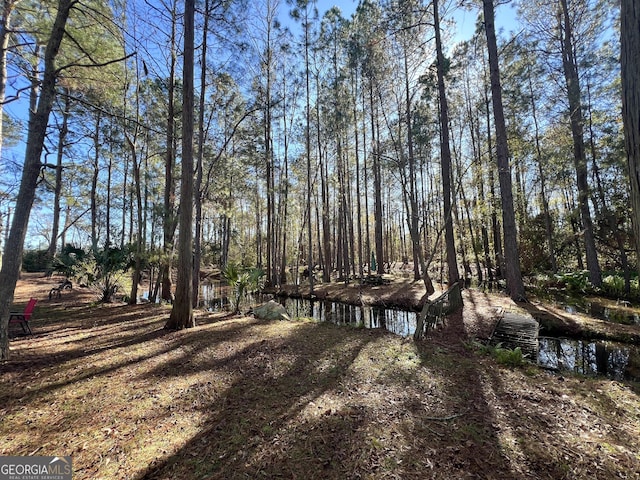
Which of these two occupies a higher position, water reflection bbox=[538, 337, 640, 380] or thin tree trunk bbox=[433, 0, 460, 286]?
thin tree trunk bbox=[433, 0, 460, 286]

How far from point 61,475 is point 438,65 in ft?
44.6

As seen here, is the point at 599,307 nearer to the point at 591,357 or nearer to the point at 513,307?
the point at 513,307

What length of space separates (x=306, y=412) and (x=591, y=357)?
236 inches

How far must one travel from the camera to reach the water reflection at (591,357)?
185 inches

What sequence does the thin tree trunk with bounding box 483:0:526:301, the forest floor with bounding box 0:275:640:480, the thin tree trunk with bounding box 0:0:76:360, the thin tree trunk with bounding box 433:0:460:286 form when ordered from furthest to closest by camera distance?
the thin tree trunk with bounding box 433:0:460:286 < the thin tree trunk with bounding box 483:0:526:301 < the thin tree trunk with bounding box 0:0:76:360 < the forest floor with bounding box 0:275:640:480

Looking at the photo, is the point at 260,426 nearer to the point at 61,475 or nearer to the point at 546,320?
the point at 61,475

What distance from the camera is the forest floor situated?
2.30m

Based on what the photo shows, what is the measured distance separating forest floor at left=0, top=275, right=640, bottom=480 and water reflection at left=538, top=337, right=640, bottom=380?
1131 mm

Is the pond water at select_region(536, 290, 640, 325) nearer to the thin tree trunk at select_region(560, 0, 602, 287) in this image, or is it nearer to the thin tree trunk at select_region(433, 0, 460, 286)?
the thin tree trunk at select_region(560, 0, 602, 287)

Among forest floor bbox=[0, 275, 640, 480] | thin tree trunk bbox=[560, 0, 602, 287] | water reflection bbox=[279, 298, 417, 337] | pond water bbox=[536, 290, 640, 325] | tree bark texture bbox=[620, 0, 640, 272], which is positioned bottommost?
water reflection bbox=[279, 298, 417, 337]

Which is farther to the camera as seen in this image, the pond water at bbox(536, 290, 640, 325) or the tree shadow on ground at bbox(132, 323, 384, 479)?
the pond water at bbox(536, 290, 640, 325)

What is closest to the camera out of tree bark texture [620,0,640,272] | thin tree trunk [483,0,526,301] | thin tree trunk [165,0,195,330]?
tree bark texture [620,0,640,272]

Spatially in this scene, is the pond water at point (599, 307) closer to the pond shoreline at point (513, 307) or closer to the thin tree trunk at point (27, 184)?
the pond shoreline at point (513, 307)

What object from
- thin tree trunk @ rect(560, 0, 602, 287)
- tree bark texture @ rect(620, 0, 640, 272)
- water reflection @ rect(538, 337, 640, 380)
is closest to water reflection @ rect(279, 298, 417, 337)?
water reflection @ rect(538, 337, 640, 380)
